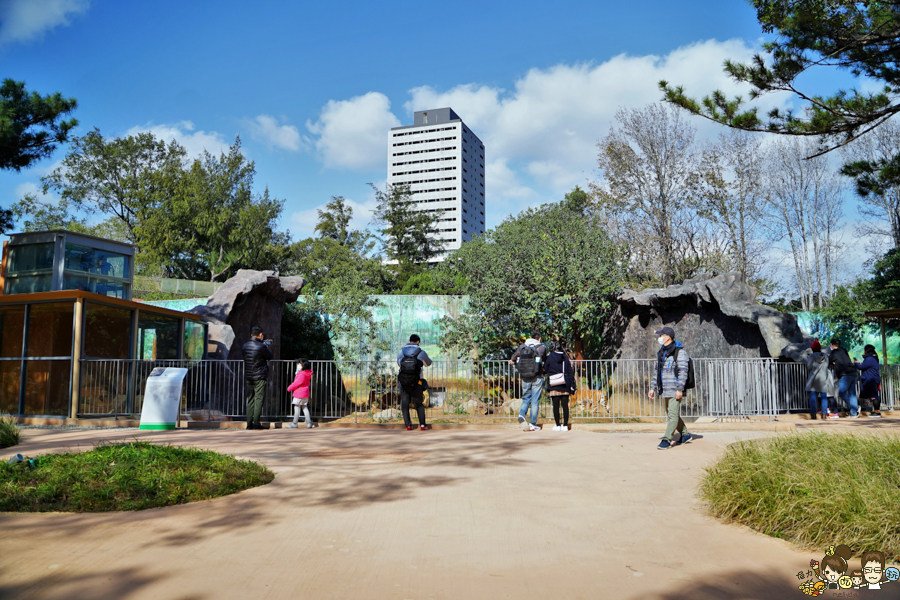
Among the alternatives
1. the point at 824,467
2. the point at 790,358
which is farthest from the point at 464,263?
the point at 824,467

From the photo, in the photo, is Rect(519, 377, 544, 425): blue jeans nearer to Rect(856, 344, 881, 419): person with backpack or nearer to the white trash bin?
the white trash bin

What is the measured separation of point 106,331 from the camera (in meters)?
14.3

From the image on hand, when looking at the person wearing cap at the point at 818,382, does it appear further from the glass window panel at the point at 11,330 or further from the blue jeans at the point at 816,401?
the glass window panel at the point at 11,330

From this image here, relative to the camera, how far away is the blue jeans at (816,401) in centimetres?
1595

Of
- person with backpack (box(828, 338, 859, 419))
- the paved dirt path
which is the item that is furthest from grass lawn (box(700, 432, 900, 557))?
person with backpack (box(828, 338, 859, 419))

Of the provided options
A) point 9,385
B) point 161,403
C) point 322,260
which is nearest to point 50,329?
point 9,385

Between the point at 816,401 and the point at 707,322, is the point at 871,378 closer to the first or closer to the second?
the point at 816,401

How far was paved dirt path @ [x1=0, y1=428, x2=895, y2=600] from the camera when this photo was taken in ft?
12.3

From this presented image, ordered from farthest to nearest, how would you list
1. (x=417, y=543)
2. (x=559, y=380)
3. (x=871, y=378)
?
1. (x=871, y=378)
2. (x=559, y=380)
3. (x=417, y=543)

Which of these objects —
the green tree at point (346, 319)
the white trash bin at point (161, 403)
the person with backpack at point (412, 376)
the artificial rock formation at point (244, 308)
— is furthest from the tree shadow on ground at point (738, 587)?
the green tree at point (346, 319)

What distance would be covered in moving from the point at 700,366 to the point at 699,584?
12239 mm

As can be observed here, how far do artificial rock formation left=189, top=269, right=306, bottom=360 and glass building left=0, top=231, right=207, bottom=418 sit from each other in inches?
95.0

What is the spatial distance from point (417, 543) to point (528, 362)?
7.67 metres

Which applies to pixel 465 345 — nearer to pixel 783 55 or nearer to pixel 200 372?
pixel 200 372
